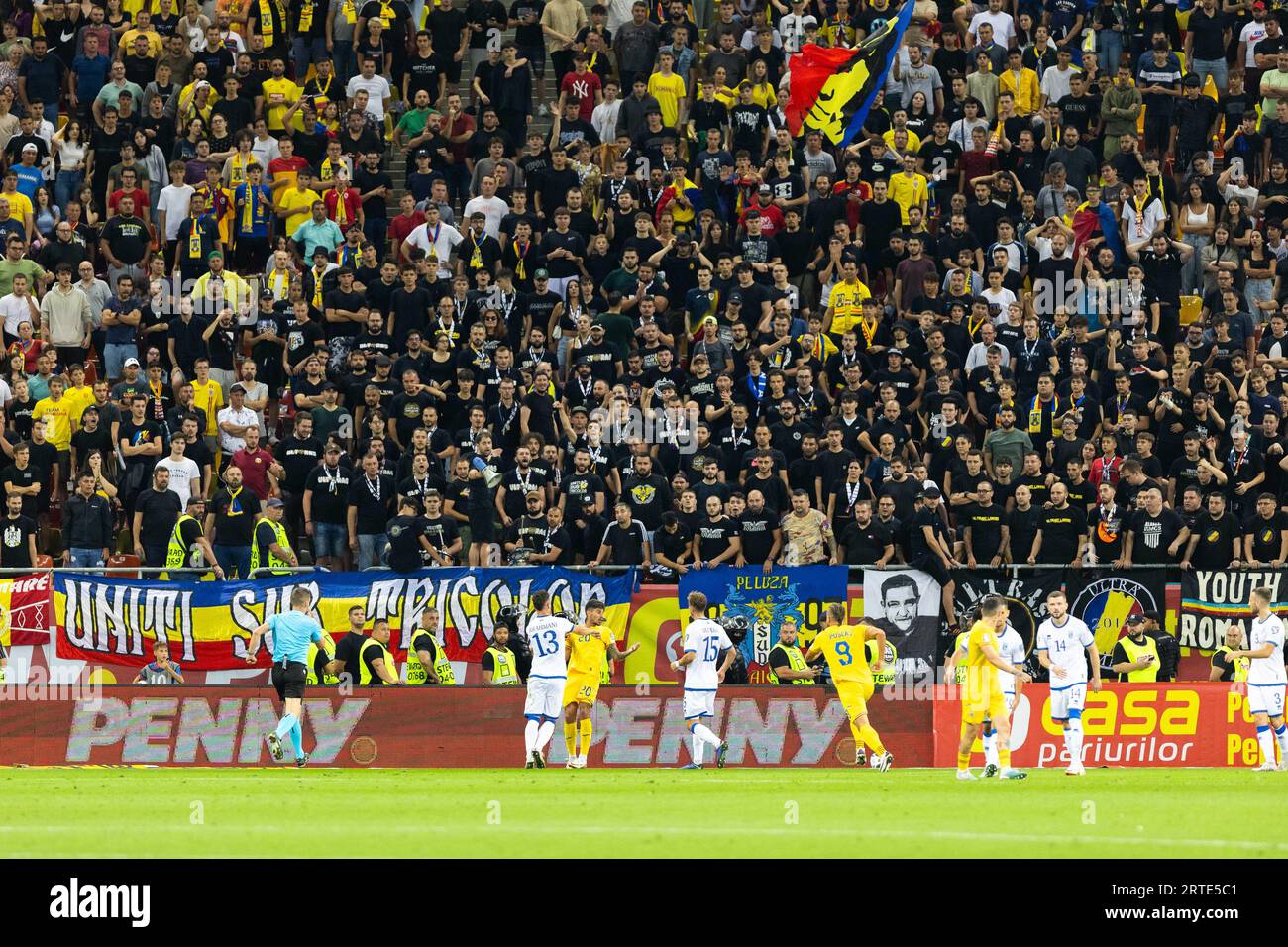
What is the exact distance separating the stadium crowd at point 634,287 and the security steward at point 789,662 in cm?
104

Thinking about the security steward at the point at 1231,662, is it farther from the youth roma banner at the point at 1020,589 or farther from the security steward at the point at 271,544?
the security steward at the point at 271,544

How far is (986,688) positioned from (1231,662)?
5401 millimetres

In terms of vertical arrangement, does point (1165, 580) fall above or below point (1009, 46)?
below

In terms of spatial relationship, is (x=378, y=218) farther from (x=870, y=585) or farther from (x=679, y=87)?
(x=870, y=585)

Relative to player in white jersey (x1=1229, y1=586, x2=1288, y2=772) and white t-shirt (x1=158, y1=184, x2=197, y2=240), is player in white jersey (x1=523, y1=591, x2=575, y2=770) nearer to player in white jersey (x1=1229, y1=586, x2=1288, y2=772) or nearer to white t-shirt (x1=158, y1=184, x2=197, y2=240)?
player in white jersey (x1=1229, y1=586, x2=1288, y2=772)

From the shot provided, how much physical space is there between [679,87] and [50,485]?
36.4 ft

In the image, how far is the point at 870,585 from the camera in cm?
2594

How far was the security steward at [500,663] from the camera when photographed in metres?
25.5

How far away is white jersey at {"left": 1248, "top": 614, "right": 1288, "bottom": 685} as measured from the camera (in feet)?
75.7

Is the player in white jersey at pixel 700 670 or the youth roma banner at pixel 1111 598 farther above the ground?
the youth roma banner at pixel 1111 598

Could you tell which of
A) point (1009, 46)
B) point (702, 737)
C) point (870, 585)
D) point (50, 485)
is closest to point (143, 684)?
point (50, 485)

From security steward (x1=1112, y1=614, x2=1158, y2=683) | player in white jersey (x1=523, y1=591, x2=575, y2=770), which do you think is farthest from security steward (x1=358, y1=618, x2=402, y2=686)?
security steward (x1=1112, y1=614, x2=1158, y2=683)

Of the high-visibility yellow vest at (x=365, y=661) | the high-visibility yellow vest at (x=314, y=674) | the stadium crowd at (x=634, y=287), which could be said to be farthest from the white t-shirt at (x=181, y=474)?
the high-visibility yellow vest at (x=365, y=661)

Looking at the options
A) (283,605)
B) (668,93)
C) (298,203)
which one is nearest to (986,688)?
(283,605)
